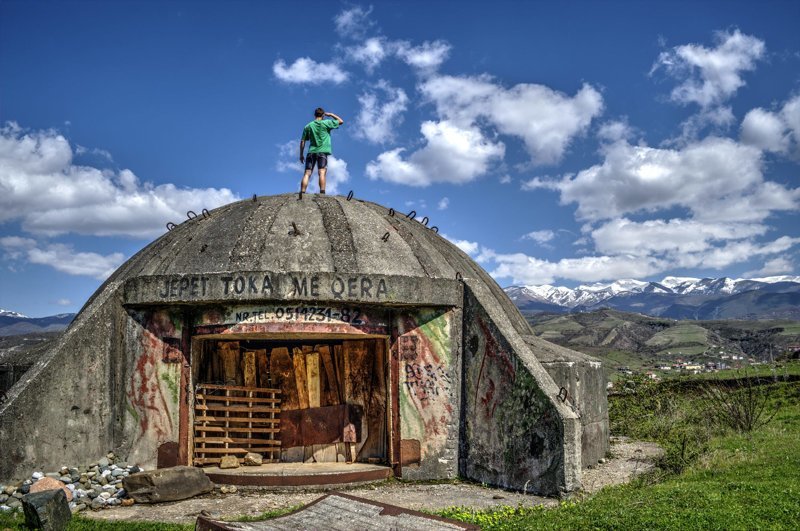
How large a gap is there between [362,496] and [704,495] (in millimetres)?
4307

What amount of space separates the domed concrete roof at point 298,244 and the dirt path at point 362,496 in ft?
9.07

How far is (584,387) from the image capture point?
38.7ft

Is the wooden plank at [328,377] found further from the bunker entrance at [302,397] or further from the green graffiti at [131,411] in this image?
the green graffiti at [131,411]

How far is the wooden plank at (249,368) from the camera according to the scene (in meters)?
11.7

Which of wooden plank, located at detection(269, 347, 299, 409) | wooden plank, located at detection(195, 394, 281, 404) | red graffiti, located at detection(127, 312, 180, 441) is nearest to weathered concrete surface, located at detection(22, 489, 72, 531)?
red graffiti, located at detection(127, 312, 180, 441)

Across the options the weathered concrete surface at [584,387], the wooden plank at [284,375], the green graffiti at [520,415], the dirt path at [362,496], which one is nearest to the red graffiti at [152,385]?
the dirt path at [362,496]

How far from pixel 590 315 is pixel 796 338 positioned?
51199mm

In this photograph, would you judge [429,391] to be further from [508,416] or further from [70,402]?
[70,402]

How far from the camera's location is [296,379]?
1179cm

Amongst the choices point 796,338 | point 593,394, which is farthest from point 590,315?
Answer: point 593,394

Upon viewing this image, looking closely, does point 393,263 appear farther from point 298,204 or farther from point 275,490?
point 275,490

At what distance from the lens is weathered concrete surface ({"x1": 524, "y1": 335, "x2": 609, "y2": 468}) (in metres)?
11.2

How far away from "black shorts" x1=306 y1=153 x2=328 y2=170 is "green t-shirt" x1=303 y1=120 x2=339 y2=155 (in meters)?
0.08

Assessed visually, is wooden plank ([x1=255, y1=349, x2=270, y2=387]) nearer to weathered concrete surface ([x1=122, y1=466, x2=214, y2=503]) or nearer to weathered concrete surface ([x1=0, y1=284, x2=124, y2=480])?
weathered concrete surface ([x1=0, y1=284, x2=124, y2=480])
